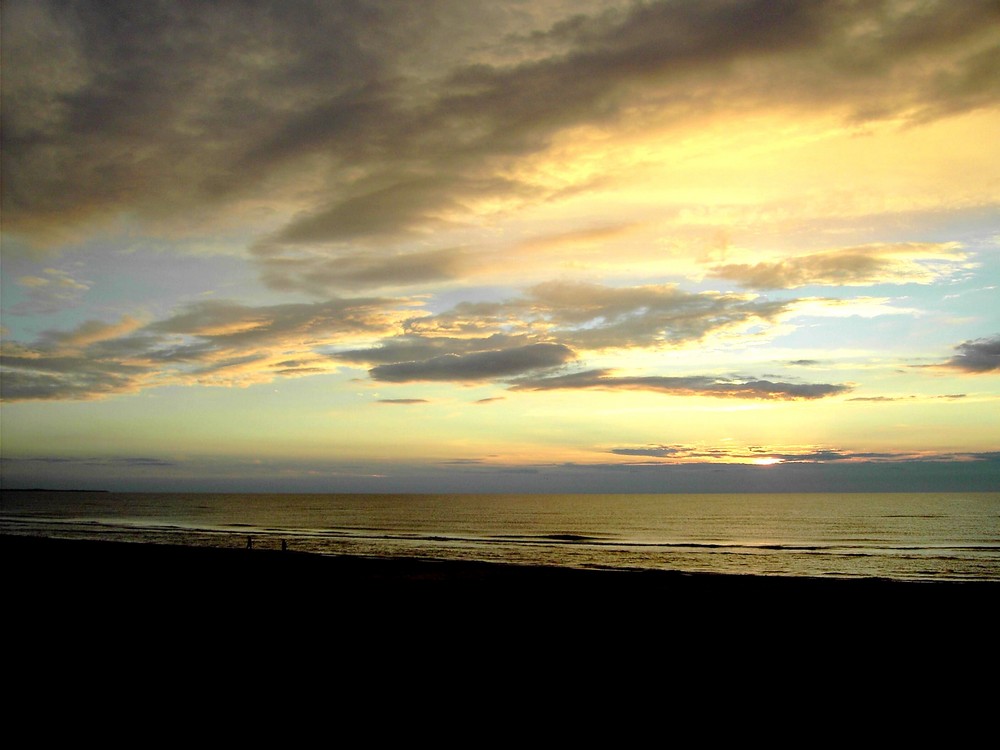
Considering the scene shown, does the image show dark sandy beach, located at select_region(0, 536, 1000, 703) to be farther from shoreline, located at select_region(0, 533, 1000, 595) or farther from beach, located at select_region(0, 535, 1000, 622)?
shoreline, located at select_region(0, 533, 1000, 595)

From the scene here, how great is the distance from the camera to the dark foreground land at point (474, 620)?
12.2 meters

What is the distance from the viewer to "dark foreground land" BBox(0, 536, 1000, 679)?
12.2 m

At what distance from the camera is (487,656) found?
12.0m

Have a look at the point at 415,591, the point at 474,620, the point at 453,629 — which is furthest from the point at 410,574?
the point at 453,629

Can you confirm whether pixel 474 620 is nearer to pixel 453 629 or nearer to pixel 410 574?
pixel 453 629

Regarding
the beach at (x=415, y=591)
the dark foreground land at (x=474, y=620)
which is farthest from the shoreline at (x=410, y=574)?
the dark foreground land at (x=474, y=620)

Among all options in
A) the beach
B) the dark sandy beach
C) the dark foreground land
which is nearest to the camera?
the dark sandy beach

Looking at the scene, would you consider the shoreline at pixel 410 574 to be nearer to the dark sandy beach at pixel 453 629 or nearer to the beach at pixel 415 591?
the beach at pixel 415 591

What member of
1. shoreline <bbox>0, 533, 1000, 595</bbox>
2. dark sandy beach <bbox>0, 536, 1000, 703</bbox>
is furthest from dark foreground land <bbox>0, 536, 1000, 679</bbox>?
shoreline <bbox>0, 533, 1000, 595</bbox>

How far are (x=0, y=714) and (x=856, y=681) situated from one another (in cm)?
1242

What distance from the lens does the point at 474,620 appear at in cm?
1575

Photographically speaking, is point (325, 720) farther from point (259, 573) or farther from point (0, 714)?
point (259, 573)

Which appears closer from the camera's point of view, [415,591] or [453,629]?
[453,629]

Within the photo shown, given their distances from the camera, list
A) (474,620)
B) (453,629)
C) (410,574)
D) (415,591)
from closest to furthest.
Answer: (453,629) → (474,620) → (415,591) → (410,574)
